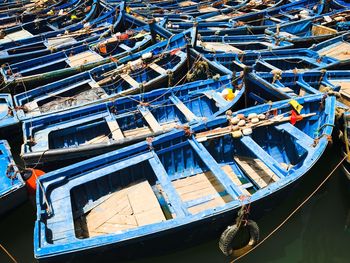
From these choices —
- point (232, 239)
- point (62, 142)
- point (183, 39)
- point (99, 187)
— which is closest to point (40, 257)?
point (99, 187)

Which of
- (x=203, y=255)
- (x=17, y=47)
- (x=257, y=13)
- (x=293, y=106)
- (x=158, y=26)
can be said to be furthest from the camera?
(x=257, y=13)

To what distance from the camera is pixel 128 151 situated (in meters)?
8.01

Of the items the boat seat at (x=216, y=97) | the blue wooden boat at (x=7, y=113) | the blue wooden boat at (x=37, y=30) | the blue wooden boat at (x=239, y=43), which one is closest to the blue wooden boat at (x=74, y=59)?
the blue wooden boat at (x=7, y=113)

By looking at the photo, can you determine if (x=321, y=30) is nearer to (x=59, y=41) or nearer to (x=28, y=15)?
(x=59, y=41)

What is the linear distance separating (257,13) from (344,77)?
835 centimetres

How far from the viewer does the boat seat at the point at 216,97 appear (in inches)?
393

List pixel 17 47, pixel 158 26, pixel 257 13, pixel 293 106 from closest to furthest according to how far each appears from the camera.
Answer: pixel 293 106 → pixel 158 26 → pixel 17 47 → pixel 257 13

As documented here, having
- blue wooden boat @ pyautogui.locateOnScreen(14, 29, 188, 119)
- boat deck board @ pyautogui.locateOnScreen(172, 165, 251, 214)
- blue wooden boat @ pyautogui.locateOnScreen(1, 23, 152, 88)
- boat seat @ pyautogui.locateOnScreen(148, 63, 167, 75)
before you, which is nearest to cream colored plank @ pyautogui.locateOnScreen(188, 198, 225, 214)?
boat deck board @ pyautogui.locateOnScreen(172, 165, 251, 214)

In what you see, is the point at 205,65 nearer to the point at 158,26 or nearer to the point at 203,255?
the point at 158,26

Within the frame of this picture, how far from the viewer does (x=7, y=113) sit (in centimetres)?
1049

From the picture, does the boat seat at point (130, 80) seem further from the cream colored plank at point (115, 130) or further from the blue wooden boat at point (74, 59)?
the cream colored plank at point (115, 130)

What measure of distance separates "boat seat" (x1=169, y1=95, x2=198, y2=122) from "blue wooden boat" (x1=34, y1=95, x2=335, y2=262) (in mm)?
953

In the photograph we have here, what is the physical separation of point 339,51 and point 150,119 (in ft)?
28.2

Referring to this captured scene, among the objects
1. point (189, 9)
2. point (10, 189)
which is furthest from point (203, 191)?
point (189, 9)
